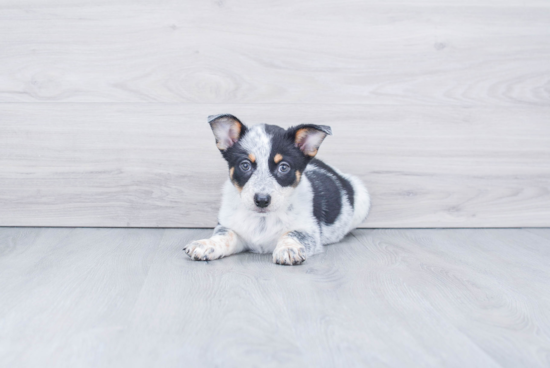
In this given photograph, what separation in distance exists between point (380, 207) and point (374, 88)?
66 centimetres

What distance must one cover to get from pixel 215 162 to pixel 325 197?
2.08 feet

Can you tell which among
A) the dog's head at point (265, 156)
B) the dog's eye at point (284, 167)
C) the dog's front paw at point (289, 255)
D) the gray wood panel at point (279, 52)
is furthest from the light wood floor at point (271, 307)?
the gray wood panel at point (279, 52)

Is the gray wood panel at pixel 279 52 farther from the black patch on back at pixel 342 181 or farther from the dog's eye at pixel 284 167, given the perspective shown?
the dog's eye at pixel 284 167

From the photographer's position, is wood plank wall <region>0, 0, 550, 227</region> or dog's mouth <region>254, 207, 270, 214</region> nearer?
dog's mouth <region>254, 207, 270, 214</region>

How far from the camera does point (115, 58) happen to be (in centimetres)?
248

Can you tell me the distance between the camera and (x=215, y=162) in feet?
8.37

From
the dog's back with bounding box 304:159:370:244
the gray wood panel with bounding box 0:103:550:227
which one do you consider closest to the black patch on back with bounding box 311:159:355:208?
the dog's back with bounding box 304:159:370:244

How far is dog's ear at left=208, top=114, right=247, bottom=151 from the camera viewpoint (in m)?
1.99

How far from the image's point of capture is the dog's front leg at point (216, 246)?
75.5 inches

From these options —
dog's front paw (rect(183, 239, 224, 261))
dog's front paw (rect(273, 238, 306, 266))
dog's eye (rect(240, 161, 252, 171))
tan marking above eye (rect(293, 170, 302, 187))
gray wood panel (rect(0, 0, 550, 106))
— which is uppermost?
gray wood panel (rect(0, 0, 550, 106))

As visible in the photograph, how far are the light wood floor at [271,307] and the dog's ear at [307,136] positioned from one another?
0.48 meters

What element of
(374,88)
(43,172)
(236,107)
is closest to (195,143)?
(236,107)

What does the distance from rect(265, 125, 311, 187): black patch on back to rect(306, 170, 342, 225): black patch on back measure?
28cm

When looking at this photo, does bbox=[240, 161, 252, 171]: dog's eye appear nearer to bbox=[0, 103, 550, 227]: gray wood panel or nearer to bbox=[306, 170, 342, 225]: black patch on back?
bbox=[306, 170, 342, 225]: black patch on back
